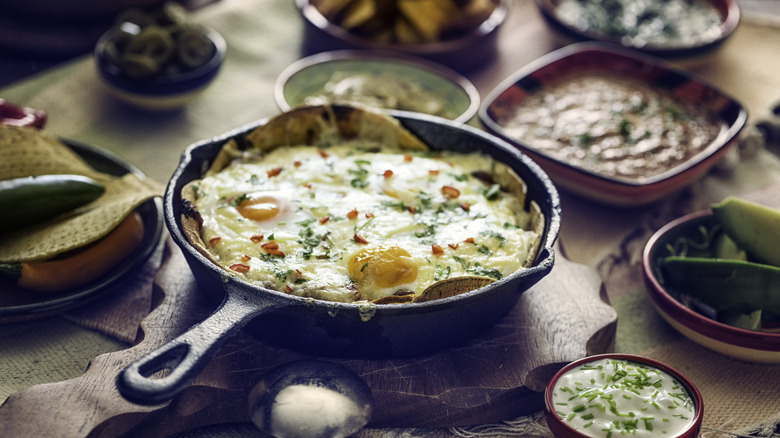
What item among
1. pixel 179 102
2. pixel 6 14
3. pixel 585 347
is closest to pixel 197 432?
pixel 585 347

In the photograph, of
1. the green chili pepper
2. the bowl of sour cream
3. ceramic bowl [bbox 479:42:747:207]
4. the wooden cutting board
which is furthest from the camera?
ceramic bowl [bbox 479:42:747:207]

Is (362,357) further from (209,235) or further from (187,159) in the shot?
(187,159)

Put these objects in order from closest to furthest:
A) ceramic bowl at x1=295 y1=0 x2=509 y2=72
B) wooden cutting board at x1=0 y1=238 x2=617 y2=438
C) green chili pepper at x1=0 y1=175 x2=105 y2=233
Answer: wooden cutting board at x1=0 y1=238 x2=617 y2=438
green chili pepper at x1=0 y1=175 x2=105 y2=233
ceramic bowl at x1=295 y1=0 x2=509 y2=72

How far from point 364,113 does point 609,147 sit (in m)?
1.41

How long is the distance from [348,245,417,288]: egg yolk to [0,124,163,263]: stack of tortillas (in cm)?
103

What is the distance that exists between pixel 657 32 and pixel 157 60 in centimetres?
338

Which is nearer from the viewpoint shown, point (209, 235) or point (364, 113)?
point (209, 235)

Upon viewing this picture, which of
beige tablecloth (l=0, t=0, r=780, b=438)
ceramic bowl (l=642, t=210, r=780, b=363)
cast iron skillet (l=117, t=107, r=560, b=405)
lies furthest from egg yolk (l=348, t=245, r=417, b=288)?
ceramic bowl (l=642, t=210, r=780, b=363)

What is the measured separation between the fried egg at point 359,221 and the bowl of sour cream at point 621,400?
1.48ft

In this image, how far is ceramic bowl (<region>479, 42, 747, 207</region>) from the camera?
3633 millimetres

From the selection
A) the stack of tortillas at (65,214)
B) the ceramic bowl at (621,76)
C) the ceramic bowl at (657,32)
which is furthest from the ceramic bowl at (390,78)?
the stack of tortillas at (65,214)

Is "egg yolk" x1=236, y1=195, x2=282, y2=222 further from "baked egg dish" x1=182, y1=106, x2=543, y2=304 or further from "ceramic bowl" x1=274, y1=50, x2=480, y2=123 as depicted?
"ceramic bowl" x1=274, y1=50, x2=480, y2=123

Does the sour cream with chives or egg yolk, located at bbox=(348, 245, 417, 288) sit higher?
egg yolk, located at bbox=(348, 245, 417, 288)

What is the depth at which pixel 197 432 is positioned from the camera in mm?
2654
